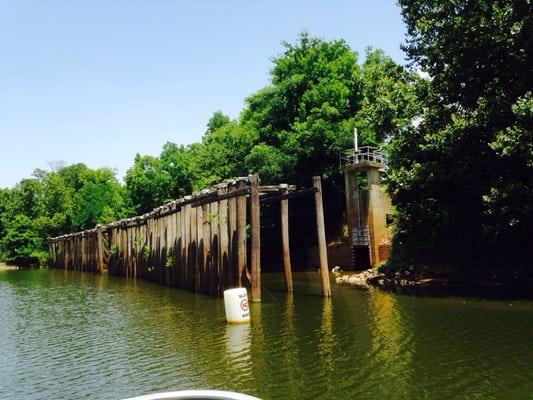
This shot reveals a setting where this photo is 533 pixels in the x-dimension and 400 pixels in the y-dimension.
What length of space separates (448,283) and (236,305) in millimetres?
11193

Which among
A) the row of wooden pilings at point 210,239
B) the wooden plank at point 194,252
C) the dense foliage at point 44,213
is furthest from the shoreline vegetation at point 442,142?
the dense foliage at point 44,213

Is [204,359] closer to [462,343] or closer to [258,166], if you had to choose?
[462,343]

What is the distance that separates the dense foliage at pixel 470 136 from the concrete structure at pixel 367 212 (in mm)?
6509

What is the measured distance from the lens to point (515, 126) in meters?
16.3

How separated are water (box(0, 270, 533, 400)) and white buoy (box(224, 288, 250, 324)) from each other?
0.32m

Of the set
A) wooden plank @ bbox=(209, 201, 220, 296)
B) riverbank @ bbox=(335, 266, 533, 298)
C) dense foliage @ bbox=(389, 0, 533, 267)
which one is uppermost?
dense foliage @ bbox=(389, 0, 533, 267)

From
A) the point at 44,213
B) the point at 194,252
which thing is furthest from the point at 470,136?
the point at 44,213

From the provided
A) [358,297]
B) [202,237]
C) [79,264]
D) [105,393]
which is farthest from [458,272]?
[79,264]

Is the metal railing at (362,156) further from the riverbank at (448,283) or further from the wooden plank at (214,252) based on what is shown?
the wooden plank at (214,252)

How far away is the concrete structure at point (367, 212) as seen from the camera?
31.1 metres

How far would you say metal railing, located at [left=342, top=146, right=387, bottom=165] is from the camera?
32156mm

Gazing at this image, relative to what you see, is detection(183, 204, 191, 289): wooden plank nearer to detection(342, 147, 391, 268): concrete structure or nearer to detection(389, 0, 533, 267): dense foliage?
detection(389, 0, 533, 267): dense foliage

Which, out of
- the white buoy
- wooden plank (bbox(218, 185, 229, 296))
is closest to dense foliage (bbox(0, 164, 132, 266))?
wooden plank (bbox(218, 185, 229, 296))

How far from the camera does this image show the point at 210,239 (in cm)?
1872
